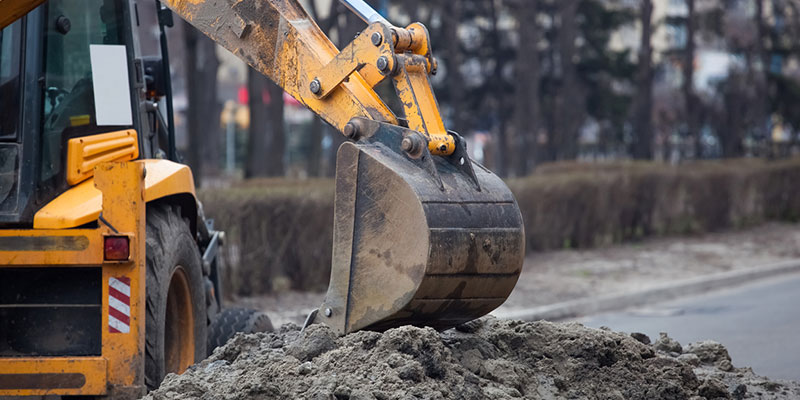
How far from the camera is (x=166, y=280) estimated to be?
5.66 m

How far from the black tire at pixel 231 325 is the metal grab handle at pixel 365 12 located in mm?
2750

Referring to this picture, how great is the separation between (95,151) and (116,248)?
0.81 meters

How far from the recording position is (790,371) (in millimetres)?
8586

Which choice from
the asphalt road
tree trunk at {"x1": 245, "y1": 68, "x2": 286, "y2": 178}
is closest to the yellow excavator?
the asphalt road

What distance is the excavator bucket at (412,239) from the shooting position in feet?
16.2

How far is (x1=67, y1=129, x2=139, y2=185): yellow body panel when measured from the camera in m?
5.62

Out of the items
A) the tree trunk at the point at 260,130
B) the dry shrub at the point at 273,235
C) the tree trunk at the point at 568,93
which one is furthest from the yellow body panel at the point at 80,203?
the tree trunk at the point at 568,93

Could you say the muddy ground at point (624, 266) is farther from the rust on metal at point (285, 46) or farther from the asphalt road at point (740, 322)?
the rust on metal at point (285, 46)

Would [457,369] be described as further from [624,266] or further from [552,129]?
[552,129]

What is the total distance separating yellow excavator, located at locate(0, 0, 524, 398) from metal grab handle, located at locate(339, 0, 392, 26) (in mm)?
10

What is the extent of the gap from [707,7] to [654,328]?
34183mm

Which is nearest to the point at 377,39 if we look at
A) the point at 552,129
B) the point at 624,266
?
the point at 624,266

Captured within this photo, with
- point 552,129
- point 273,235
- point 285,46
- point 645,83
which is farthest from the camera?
point 552,129

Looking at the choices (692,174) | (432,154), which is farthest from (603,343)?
(692,174)
